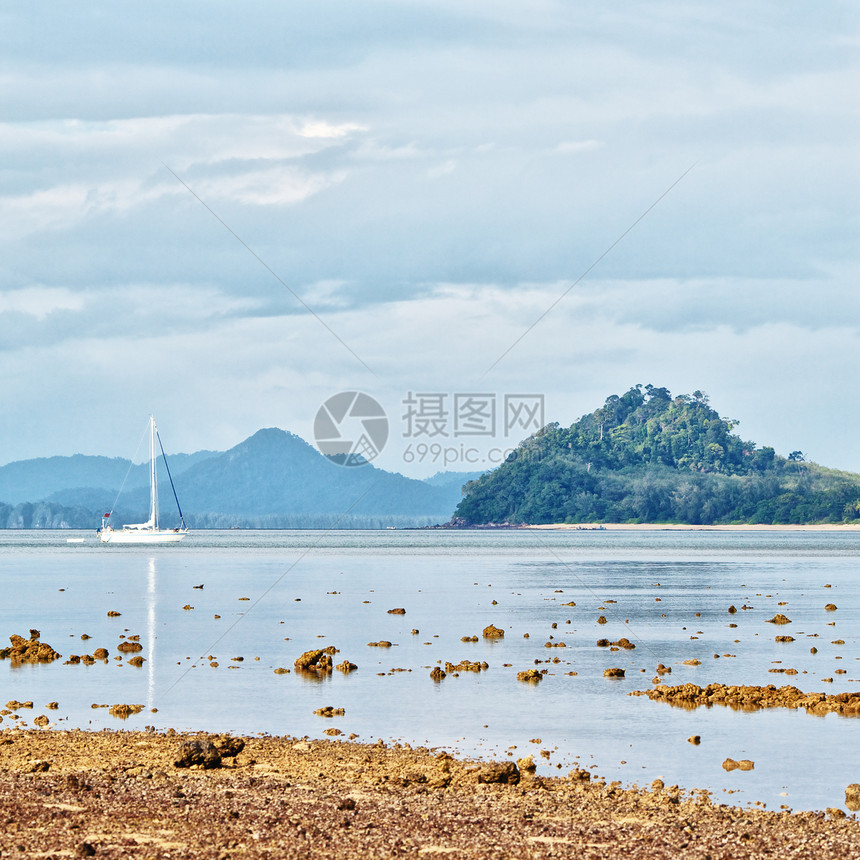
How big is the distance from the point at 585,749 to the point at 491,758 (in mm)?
1929

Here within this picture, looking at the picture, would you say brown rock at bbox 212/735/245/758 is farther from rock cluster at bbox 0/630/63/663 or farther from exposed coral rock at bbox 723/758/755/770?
rock cluster at bbox 0/630/63/663

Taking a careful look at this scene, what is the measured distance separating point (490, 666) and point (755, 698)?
8.77 metres

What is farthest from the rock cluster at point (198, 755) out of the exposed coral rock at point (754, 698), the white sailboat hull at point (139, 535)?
the white sailboat hull at point (139, 535)

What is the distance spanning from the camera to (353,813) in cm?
1709

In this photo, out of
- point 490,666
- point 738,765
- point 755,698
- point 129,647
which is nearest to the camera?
point 738,765

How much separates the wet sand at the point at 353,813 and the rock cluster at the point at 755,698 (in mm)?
8536

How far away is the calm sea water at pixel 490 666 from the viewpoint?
886 inches

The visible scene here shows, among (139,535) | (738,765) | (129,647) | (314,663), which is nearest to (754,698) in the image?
(738,765)

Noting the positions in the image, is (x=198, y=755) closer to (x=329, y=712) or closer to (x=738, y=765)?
(x=329, y=712)

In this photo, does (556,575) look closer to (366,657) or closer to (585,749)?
(366,657)

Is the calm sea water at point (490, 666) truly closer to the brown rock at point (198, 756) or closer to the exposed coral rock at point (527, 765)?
the exposed coral rock at point (527, 765)

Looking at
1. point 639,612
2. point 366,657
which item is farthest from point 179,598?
point 366,657

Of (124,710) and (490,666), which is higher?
(124,710)

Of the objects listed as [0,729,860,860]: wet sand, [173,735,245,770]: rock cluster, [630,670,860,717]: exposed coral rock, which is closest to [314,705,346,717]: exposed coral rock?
[0,729,860,860]: wet sand
